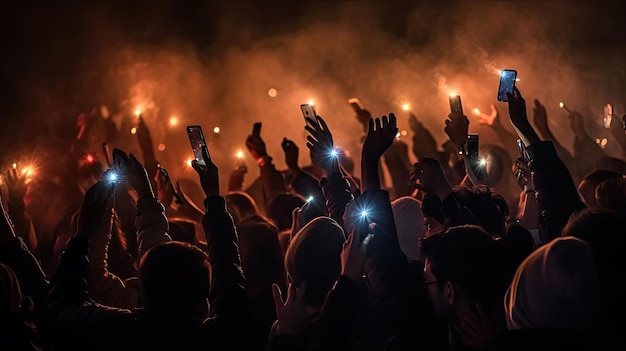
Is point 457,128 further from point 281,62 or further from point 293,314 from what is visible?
point 281,62

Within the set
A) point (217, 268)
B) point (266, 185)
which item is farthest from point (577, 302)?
point (266, 185)

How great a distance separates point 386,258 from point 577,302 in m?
0.63

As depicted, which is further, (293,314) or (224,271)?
(224,271)

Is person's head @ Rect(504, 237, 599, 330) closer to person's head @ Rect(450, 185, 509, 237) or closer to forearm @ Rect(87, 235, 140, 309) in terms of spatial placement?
person's head @ Rect(450, 185, 509, 237)

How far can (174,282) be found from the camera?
2086 mm

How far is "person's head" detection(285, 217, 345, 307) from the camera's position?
2131 mm

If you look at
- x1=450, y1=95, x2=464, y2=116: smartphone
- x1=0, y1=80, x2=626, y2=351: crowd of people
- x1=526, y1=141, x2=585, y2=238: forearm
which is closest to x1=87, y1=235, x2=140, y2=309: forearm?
x1=0, y1=80, x2=626, y2=351: crowd of people

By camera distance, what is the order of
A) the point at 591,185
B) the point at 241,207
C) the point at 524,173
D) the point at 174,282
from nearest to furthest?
the point at 174,282, the point at 591,185, the point at 524,173, the point at 241,207

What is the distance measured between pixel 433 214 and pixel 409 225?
0.71ft

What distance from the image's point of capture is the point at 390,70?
8859 millimetres

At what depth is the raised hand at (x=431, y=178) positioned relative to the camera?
9.39 feet

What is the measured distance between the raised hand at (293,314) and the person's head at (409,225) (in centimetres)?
73

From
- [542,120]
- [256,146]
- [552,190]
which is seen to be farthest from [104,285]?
[542,120]

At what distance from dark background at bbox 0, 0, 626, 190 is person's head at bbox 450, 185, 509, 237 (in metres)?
5.40
